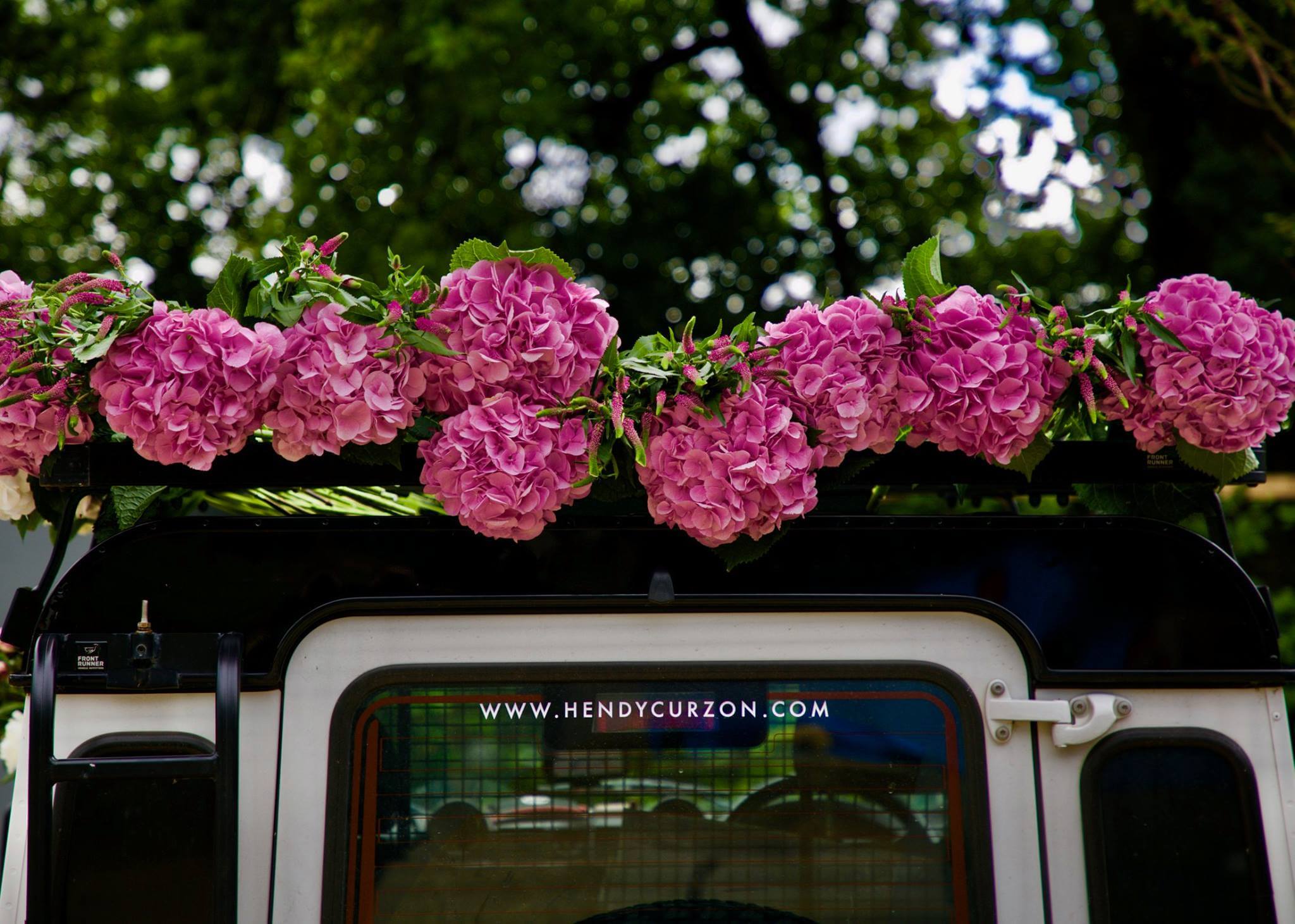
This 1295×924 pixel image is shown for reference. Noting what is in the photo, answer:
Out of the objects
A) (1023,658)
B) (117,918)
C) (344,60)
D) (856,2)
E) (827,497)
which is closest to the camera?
(117,918)

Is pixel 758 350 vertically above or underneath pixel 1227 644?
above

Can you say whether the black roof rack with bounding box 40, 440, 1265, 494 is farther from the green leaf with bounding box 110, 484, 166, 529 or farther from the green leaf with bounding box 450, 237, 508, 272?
the green leaf with bounding box 450, 237, 508, 272

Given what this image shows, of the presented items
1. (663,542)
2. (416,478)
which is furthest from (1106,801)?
(416,478)

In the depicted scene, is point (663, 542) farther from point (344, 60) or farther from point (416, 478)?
point (344, 60)

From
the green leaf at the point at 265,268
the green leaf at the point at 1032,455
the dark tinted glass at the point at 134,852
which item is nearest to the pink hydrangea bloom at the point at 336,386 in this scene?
the green leaf at the point at 265,268

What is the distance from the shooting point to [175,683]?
187 centimetres

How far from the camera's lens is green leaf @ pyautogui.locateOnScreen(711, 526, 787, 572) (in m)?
1.92

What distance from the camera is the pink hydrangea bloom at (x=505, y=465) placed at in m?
1.83

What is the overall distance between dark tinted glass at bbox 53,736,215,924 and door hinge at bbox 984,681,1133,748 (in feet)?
4.23

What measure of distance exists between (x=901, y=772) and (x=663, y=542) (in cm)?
55

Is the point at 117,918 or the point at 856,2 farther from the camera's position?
the point at 856,2

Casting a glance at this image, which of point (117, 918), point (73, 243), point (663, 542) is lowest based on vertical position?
point (117, 918)

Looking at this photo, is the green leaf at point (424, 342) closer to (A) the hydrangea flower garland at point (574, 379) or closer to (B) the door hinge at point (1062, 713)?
(A) the hydrangea flower garland at point (574, 379)

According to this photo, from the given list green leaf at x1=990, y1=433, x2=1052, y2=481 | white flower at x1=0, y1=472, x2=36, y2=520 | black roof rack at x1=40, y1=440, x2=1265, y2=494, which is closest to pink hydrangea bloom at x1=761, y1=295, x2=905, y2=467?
black roof rack at x1=40, y1=440, x2=1265, y2=494
